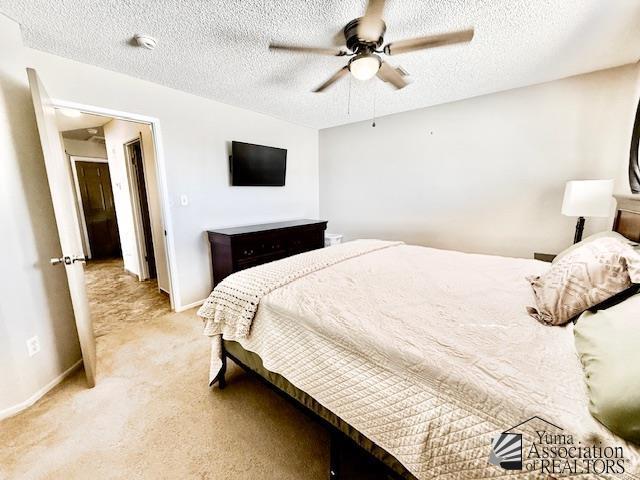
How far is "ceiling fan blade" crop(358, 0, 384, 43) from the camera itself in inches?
52.4

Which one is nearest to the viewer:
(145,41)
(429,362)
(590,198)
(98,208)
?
(429,362)

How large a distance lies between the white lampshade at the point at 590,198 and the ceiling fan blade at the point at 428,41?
1.69 metres

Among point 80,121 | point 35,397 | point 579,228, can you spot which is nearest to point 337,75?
point 579,228

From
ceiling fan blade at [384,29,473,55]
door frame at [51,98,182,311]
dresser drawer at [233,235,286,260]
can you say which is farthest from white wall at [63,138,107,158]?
ceiling fan blade at [384,29,473,55]

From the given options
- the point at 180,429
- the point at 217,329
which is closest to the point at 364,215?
the point at 217,329

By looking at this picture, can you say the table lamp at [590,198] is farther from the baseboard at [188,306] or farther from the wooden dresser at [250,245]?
the baseboard at [188,306]

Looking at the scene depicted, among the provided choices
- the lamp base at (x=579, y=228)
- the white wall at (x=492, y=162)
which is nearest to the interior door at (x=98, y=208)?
the white wall at (x=492, y=162)

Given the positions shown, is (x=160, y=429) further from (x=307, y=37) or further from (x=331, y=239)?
(x=331, y=239)

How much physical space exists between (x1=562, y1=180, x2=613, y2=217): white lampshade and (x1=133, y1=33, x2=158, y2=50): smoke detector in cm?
358

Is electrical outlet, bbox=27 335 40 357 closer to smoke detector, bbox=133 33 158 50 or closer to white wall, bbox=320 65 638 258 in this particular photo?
smoke detector, bbox=133 33 158 50

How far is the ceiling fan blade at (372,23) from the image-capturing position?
1.33 meters

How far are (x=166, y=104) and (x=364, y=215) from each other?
115 inches

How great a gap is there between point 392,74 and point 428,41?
375mm

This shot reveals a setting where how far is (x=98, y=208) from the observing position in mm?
5250
